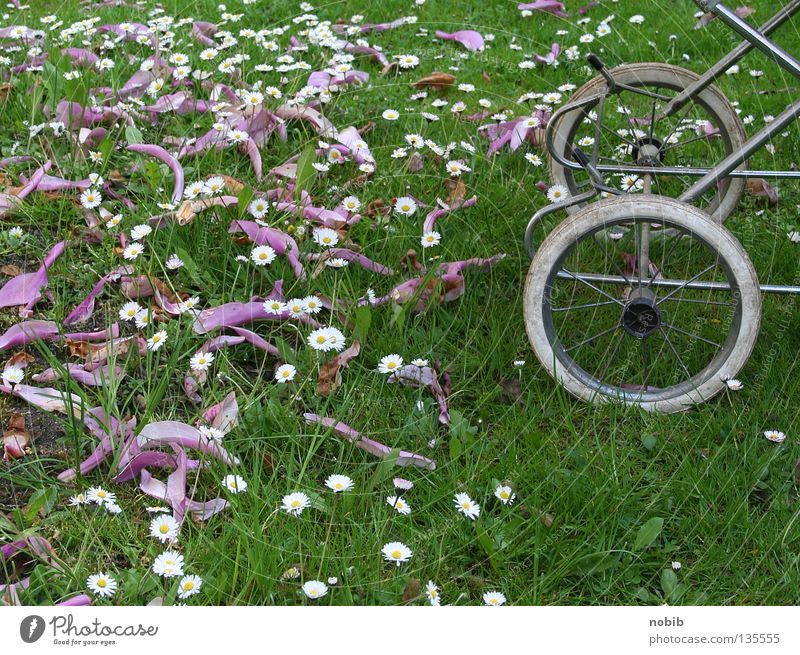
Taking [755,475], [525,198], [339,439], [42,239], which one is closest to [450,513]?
[339,439]

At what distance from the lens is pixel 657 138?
124 inches

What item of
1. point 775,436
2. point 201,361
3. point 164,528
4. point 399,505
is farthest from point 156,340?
point 775,436

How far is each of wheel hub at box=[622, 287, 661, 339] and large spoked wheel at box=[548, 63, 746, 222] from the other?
0.51 m

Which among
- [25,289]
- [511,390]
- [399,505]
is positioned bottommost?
[511,390]

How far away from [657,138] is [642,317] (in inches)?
34.4

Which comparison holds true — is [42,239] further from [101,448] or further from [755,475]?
[755,475]

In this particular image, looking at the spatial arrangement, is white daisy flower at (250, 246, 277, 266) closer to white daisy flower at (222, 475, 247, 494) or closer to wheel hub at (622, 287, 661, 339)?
white daisy flower at (222, 475, 247, 494)

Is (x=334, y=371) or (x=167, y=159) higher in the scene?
(x=167, y=159)

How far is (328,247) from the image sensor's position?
9.58 ft

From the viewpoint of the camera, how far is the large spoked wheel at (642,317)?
95.2 inches

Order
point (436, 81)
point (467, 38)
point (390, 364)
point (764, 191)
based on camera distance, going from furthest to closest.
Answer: point (467, 38), point (436, 81), point (764, 191), point (390, 364)

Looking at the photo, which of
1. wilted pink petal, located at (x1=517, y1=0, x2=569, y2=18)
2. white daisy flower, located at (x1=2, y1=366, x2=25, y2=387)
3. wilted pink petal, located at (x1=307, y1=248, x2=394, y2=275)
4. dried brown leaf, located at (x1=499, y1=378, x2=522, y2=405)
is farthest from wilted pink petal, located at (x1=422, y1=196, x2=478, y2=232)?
wilted pink petal, located at (x1=517, y1=0, x2=569, y2=18)

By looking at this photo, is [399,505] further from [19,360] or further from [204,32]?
[204,32]

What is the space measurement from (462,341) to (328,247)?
490mm
